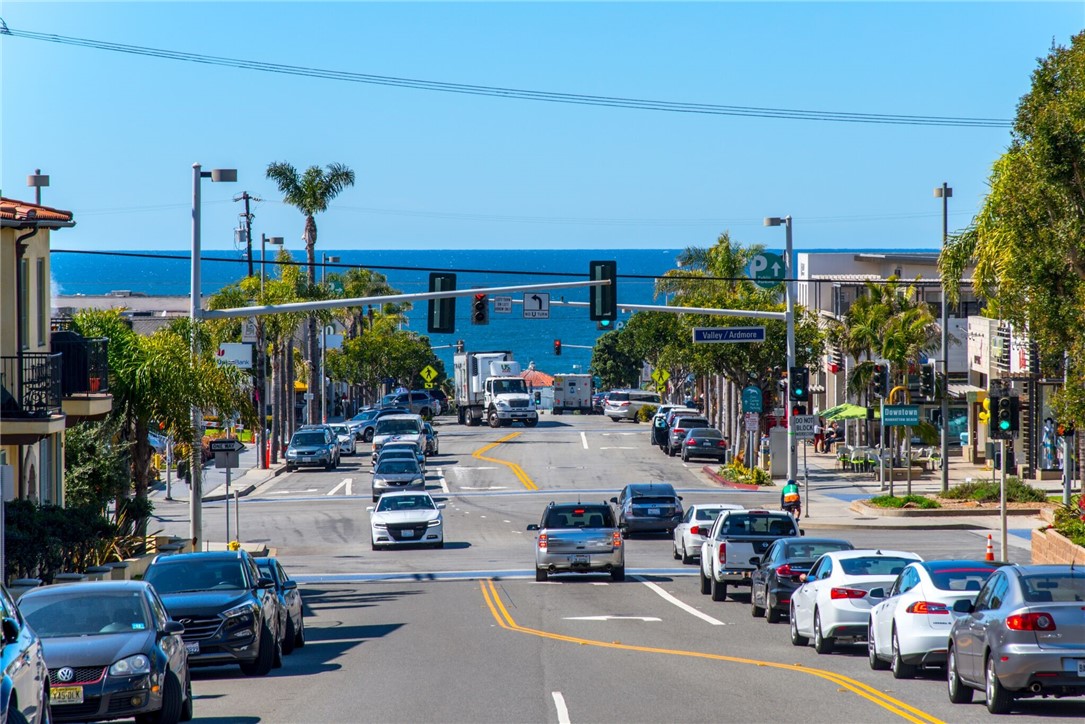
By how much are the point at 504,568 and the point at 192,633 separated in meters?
17.3

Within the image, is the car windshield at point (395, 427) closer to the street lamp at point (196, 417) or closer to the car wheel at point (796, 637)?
the street lamp at point (196, 417)

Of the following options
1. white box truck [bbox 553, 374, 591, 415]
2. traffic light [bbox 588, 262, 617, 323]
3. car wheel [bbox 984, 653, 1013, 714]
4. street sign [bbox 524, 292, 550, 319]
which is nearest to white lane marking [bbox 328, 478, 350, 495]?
street sign [bbox 524, 292, 550, 319]

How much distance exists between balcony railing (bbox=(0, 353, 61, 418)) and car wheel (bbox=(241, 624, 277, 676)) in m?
9.67

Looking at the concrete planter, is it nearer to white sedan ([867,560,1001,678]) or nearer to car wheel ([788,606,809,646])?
car wheel ([788,606,809,646])

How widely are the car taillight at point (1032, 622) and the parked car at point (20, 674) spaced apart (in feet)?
28.3

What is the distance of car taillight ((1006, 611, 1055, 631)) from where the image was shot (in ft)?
45.5

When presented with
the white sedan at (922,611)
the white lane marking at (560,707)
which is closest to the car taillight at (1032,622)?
the white sedan at (922,611)

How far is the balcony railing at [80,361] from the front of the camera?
93.8 feet

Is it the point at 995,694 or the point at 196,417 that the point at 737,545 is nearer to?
the point at 196,417

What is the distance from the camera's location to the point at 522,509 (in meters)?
47.8

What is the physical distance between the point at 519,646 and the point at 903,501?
2686 centimetres

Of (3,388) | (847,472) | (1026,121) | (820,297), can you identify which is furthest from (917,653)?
(820,297)

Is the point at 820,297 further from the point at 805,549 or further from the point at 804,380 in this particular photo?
the point at 805,549

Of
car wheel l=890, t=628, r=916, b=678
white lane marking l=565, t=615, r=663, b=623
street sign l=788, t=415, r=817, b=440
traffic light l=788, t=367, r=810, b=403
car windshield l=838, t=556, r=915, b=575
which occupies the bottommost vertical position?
white lane marking l=565, t=615, r=663, b=623
